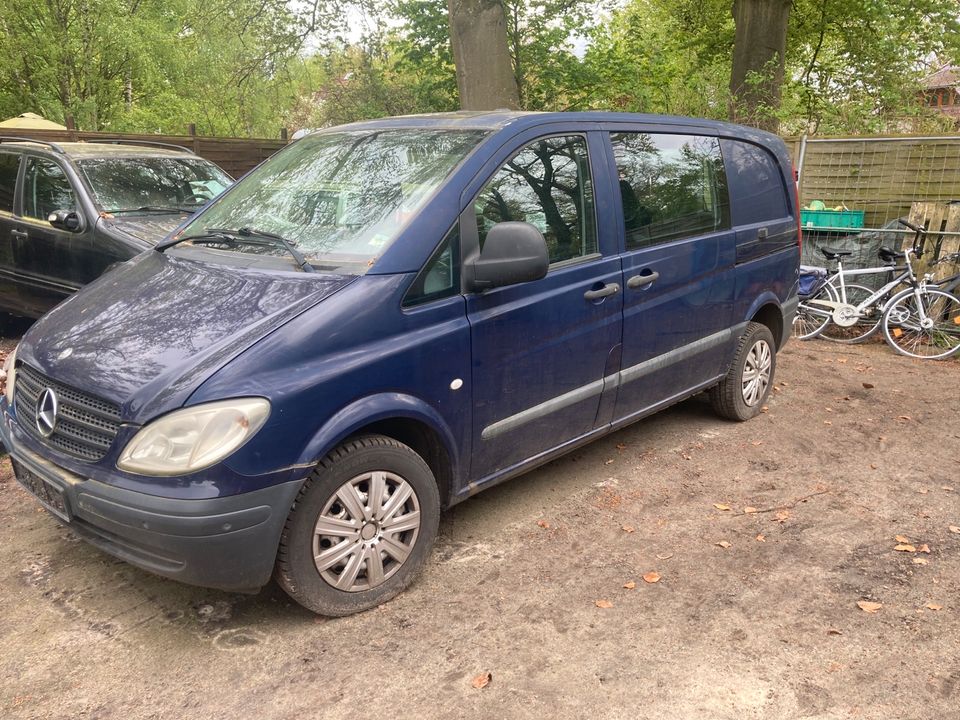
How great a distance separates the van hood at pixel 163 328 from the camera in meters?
2.96

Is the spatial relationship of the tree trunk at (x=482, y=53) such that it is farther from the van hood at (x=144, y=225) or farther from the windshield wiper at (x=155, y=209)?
the van hood at (x=144, y=225)

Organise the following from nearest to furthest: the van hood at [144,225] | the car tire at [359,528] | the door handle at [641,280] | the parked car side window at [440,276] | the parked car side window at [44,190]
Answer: the car tire at [359,528] < the parked car side window at [440,276] < the door handle at [641,280] < the van hood at [144,225] < the parked car side window at [44,190]

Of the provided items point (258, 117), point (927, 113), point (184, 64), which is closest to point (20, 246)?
point (927, 113)

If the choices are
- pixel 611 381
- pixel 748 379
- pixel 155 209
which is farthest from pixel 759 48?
pixel 611 381

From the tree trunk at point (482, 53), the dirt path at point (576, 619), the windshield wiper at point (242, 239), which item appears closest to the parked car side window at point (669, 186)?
the dirt path at point (576, 619)

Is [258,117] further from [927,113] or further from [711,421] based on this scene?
[711,421]

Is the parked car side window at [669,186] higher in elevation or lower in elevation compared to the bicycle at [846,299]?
higher

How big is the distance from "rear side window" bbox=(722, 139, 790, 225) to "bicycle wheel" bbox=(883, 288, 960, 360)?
3227mm

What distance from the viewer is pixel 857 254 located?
938 cm

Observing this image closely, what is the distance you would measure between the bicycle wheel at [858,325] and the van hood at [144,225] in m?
6.63

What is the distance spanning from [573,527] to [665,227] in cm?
174

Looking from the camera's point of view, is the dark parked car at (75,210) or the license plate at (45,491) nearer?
the license plate at (45,491)

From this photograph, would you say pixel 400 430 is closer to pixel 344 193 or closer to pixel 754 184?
pixel 344 193

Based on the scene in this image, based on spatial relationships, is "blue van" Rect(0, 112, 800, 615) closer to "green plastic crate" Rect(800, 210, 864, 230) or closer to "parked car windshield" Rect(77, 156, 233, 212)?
"parked car windshield" Rect(77, 156, 233, 212)
